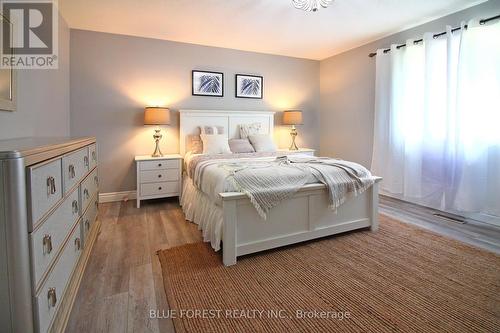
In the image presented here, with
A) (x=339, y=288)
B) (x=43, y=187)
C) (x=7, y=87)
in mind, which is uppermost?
(x=7, y=87)

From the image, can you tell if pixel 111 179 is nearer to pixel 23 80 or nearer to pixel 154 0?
pixel 23 80

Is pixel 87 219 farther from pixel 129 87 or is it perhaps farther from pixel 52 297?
pixel 129 87

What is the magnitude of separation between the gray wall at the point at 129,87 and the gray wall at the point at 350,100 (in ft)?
5.23

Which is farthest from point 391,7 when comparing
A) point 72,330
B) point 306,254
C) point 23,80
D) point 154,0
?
point 72,330

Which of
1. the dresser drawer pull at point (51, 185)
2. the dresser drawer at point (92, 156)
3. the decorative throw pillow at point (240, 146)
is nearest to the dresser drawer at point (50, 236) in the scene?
the dresser drawer pull at point (51, 185)

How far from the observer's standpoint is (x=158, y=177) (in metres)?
3.59

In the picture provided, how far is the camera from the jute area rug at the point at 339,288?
4.67 ft

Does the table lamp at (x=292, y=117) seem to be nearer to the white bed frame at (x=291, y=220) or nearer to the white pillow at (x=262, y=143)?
the white pillow at (x=262, y=143)

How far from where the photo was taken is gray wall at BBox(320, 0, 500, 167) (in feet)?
13.5

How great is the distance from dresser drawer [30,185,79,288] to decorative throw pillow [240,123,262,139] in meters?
2.95

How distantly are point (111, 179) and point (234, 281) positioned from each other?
2.79 meters

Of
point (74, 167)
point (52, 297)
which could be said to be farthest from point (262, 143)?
point (52, 297)

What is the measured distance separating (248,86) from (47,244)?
3918 mm

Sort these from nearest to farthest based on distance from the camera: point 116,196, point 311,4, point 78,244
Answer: point 78,244
point 311,4
point 116,196
